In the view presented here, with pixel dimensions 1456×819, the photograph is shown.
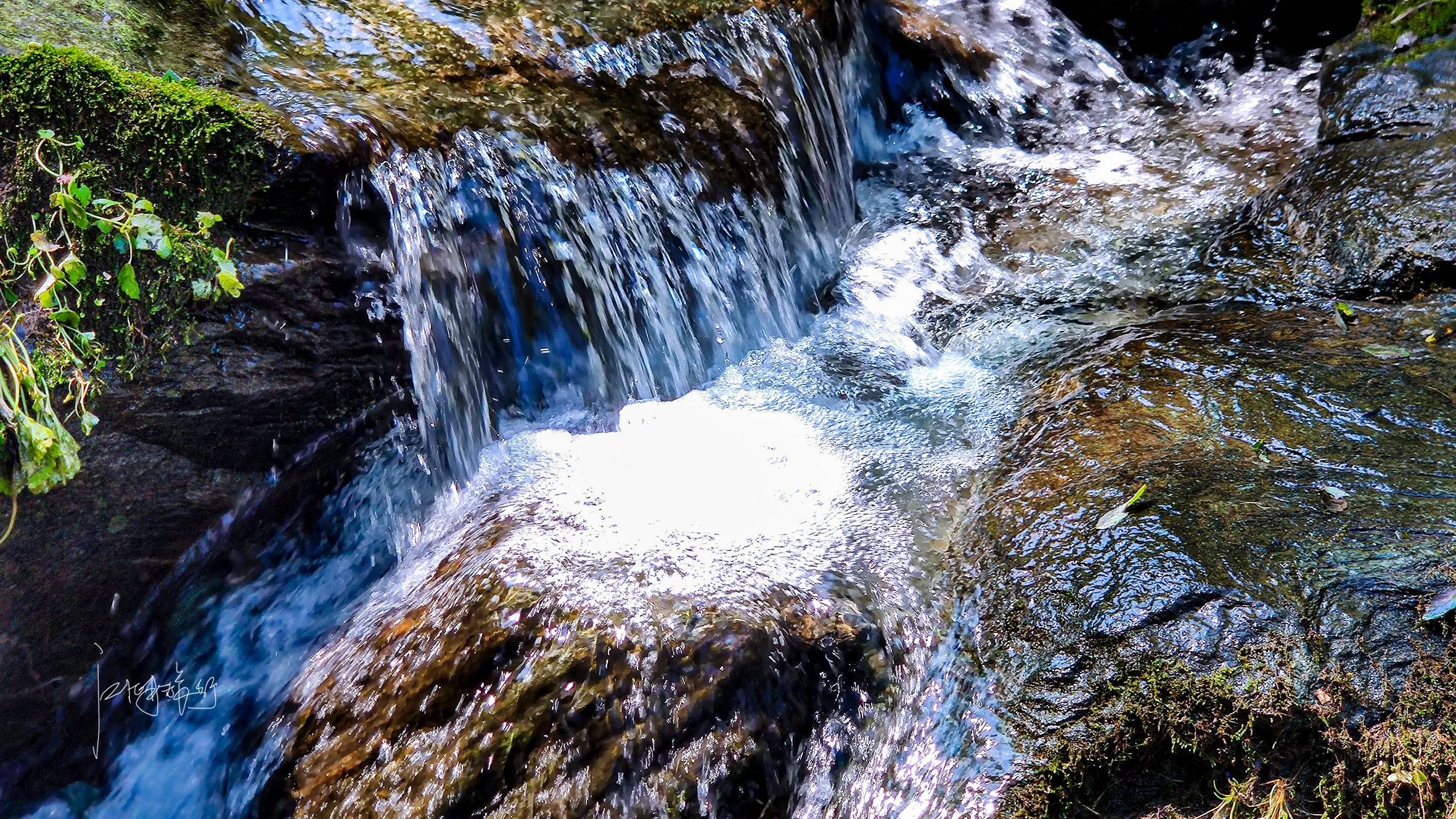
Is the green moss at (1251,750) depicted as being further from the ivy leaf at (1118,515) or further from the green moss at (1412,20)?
the green moss at (1412,20)

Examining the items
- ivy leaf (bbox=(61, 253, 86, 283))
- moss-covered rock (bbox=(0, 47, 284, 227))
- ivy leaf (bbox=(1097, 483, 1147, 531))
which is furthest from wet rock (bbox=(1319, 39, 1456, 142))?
ivy leaf (bbox=(61, 253, 86, 283))

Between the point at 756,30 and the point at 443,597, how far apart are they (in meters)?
3.51

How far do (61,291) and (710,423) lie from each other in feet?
7.70

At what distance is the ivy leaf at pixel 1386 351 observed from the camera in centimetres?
315

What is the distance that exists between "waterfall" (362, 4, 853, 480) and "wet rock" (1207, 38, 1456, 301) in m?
2.13

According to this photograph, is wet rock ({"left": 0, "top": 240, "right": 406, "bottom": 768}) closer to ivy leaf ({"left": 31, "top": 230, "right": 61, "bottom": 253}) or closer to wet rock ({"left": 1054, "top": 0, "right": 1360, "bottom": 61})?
ivy leaf ({"left": 31, "top": 230, "right": 61, "bottom": 253})

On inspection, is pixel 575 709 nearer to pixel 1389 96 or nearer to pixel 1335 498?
pixel 1335 498

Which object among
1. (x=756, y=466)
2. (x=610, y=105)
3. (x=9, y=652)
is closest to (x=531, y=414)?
(x=756, y=466)

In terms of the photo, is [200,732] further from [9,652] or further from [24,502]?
[24,502]

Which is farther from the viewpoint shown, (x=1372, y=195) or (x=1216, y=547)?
(x=1372, y=195)

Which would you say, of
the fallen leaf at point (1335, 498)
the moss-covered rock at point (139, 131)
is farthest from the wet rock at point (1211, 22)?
the moss-covered rock at point (139, 131)

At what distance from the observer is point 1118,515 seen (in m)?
2.61

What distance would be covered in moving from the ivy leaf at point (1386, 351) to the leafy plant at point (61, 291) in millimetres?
3898

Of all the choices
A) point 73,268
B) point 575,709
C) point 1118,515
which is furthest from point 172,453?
point 1118,515
